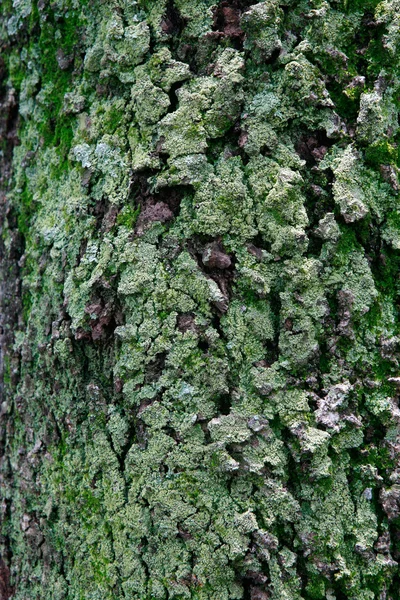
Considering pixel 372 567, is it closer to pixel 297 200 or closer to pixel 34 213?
pixel 297 200

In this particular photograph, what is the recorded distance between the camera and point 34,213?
5.40ft

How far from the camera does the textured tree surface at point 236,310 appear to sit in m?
1.23

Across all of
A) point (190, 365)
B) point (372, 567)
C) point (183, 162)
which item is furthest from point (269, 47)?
point (372, 567)

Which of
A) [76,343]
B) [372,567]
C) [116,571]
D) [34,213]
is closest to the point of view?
[372,567]


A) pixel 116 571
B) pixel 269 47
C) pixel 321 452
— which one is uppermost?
pixel 269 47

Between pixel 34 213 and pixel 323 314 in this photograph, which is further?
pixel 34 213

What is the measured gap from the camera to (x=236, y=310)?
128 cm

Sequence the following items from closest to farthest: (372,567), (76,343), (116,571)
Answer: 1. (372,567)
2. (116,571)
3. (76,343)

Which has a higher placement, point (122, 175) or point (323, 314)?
point (122, 175)

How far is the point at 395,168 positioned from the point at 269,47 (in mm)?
394

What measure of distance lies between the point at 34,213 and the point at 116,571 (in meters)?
0.97

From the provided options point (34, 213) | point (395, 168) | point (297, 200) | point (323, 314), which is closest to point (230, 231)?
point (297, 200)

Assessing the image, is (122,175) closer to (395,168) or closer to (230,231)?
(230,231)

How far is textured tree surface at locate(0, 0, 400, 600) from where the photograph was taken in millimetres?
1231
